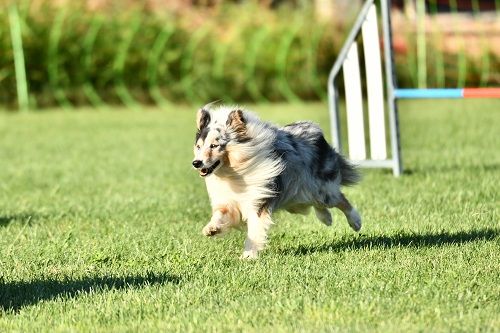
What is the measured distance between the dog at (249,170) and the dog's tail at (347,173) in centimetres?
61

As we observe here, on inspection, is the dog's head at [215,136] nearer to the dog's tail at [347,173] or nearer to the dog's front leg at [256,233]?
the dog's front leg at [256,233]

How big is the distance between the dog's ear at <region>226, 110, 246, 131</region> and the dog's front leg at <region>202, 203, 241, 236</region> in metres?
0.46

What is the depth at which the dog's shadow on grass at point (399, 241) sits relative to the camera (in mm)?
6328

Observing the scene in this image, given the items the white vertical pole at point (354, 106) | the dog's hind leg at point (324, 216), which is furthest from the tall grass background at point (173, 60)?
the dog's hind leg at point (324, 216)

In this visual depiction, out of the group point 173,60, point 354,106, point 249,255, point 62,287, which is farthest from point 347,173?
point 173,60

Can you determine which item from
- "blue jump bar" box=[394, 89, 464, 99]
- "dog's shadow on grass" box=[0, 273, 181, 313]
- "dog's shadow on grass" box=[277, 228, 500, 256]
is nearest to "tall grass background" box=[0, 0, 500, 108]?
"blue jump bar" box=[394, 89, 464, 99]

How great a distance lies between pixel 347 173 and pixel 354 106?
282 cm

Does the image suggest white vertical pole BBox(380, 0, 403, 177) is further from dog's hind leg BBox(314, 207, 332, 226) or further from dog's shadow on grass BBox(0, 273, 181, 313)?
dog's shadow on grass BBox(0, 273, 181, 313)

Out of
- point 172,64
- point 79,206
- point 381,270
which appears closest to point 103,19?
point 172,64

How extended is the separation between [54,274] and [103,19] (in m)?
16.7

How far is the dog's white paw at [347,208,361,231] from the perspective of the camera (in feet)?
22.8

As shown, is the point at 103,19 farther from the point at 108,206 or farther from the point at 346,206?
the point at 346,206

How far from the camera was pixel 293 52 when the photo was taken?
22172 millimetres

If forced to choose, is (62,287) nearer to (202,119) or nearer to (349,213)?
(202,119)
